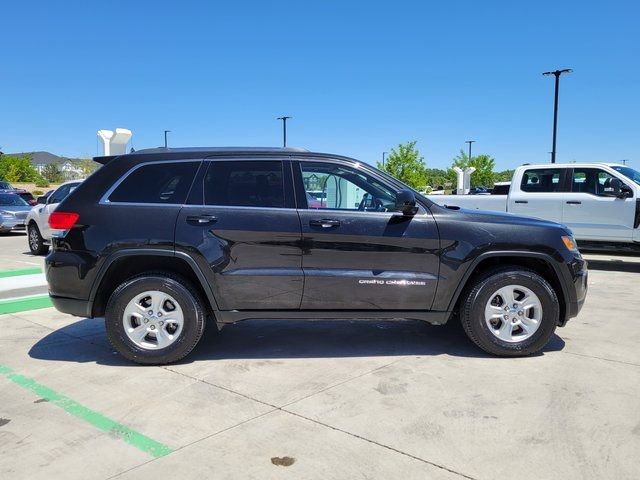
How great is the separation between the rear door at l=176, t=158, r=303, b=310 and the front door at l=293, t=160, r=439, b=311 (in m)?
0.13

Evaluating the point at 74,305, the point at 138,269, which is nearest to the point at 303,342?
the point at 138,269

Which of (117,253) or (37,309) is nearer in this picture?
(117,253)

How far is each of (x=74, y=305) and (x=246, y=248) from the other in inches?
61.3

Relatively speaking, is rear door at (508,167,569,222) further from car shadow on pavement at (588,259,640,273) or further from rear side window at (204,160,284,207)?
rear side window at (204,160,284,207)

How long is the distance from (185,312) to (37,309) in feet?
11.1

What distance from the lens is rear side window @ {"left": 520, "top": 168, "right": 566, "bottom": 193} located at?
410 inches

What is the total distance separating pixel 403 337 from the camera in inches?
216

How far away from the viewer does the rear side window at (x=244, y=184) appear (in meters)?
4.63

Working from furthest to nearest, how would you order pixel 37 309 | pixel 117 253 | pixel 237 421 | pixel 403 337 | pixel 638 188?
pixel 638 188
pixel 37 309
pixel 403 337
pixel 117 253
pixel 237 421

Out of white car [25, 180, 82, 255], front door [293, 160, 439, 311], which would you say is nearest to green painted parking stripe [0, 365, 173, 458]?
front door [293, 160, 439, 311]

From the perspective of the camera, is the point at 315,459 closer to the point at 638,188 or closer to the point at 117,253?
the point at 117,253

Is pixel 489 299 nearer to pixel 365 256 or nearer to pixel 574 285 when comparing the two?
pixel 574 285

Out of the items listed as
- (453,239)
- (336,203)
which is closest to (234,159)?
(336,203)

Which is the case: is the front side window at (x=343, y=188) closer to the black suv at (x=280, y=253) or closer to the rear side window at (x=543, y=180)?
the black suv at (x=280, y=253)
